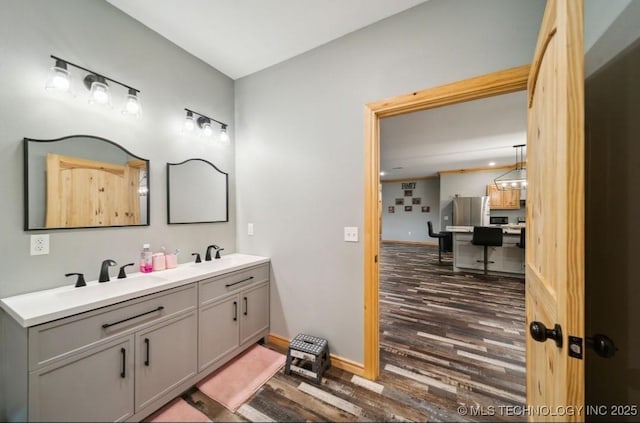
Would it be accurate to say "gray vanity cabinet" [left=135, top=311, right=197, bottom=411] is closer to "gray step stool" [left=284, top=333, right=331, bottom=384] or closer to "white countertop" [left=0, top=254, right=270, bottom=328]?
"white countertop" [left=0, top=254, right=270, bottom=328]

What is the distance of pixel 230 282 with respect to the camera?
2.00 m

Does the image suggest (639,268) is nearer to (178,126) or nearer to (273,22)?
(273,22)

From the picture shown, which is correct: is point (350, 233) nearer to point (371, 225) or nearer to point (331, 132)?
point (371, 225)

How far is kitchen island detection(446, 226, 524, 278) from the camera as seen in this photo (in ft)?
15.4

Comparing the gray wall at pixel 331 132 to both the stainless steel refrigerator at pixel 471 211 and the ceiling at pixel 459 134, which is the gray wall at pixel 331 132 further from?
the stainless steel refrigerator at pixel 471 211

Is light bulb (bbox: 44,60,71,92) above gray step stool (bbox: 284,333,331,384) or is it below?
above

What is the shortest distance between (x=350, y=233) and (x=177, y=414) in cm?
167

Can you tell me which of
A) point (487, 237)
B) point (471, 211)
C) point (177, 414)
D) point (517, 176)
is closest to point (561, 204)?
point (177, 414)

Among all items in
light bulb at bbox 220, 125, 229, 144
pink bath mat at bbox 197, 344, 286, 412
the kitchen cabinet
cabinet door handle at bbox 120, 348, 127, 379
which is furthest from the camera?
the kitchen cabinet

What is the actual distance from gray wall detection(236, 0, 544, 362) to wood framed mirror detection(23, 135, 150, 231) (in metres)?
0.97

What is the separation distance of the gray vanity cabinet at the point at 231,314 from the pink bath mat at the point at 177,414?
228 millimetres

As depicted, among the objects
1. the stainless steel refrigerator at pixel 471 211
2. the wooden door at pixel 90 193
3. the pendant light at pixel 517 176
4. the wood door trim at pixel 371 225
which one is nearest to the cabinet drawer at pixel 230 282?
the wooden door at pixel 90 193

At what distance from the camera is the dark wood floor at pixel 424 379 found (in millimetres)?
1545

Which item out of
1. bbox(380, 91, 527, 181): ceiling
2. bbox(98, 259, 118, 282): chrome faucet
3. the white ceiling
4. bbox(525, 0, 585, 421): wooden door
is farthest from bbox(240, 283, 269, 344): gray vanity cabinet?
bbox(380, 91, 527, 181): ceiling
